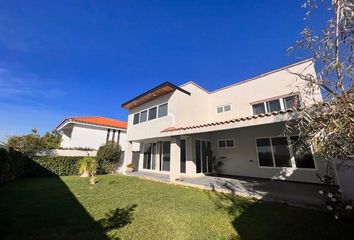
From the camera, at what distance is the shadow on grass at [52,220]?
4473 millimetres

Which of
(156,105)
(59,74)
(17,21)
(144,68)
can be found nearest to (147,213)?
(156,105)

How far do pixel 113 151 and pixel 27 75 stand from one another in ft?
36.0

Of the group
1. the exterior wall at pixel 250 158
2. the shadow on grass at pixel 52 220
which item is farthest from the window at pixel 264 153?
the shadow on grass at pixel 52 220

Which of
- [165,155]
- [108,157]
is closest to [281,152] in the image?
[165,155]

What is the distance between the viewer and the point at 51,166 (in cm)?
1569

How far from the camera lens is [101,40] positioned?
1284cm

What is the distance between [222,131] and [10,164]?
17311 millimetres

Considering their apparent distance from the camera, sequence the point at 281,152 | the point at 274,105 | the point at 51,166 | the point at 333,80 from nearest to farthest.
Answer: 1. the point at 333,80
2. the point at 281,152
3. the point at 274,105
4. the point at 51,166

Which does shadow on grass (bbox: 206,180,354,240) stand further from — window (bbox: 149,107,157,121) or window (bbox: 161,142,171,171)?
window (bbox: 149,107,157,121)

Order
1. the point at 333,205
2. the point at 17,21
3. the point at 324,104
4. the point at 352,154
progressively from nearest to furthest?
the point at 324,104 < the point at 352,154 < the point at 333,205 < the point at 17,21

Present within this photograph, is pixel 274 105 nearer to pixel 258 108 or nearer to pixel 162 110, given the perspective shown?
pixel 258 108

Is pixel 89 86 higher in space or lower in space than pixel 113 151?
higher

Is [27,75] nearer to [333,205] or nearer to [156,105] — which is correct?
[156,105]

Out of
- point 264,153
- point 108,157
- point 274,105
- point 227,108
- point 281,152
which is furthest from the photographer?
point 108,157
